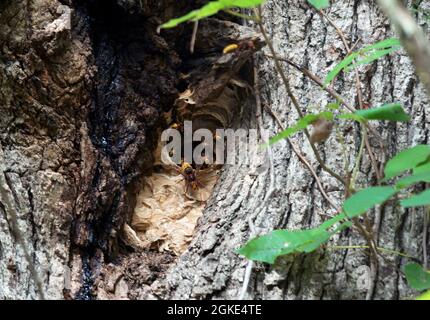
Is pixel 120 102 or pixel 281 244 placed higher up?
pixel 120 102

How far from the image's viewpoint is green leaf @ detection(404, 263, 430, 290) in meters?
1.37

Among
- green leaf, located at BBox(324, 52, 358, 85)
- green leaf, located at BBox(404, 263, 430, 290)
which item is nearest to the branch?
green leaf, located at BBox(324, 52, 358, 85)

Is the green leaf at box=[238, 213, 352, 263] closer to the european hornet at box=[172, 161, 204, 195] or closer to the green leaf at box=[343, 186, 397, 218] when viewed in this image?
the green leaf at box=[343, 186, 397, 218]

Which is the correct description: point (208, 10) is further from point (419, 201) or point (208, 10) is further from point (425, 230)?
point (425, 230)

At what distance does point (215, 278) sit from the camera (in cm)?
157

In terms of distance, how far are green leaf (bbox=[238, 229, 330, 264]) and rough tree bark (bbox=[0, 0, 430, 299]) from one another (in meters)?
0.17

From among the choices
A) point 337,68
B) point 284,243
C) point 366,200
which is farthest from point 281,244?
point 337,68

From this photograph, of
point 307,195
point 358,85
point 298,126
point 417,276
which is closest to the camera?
point 298,126

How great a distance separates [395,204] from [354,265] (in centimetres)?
23

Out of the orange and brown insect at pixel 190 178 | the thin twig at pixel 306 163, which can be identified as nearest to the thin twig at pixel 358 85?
the thin twig at pixel 306 163

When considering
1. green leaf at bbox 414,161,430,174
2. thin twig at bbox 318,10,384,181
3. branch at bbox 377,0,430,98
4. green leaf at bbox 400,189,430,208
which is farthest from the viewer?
thin twig at bbox 318,10,384,181

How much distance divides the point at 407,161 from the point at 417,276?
1.05ft

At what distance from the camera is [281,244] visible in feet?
4.58
